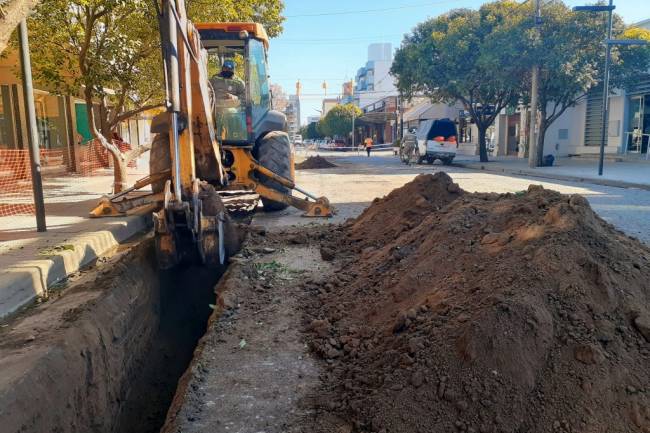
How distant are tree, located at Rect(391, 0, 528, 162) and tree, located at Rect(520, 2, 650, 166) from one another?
2.91 ft

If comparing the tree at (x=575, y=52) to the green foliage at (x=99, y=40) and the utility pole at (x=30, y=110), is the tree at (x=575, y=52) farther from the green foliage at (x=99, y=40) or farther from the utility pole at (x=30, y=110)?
the utility pole at (x=30, y=110)

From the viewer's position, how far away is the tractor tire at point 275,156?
927cm

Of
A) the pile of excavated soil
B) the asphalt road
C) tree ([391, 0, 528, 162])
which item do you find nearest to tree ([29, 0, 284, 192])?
the asphalt road

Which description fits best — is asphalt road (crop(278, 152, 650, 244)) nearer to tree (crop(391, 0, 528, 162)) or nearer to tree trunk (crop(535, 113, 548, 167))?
tree trunk (crop(535, 113, 548, 167))

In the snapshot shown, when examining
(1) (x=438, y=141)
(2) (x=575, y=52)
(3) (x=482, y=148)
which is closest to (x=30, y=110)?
(2) (x=575, y=52)

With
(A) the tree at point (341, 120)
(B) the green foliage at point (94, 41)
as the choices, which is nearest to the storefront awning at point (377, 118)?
(A) the tree at point (341, 120)

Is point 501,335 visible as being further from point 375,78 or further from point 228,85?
point 375,78

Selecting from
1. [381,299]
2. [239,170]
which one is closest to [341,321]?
[381,299]

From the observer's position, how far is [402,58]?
Answer: 28.9 meters

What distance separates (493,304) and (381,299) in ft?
3.81

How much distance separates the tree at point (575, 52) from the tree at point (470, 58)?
0.89 meters

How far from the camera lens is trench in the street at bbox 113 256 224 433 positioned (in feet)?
14.7

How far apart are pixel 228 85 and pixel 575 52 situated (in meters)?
16.3

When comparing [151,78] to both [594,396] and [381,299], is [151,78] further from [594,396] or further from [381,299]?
[594,396]
